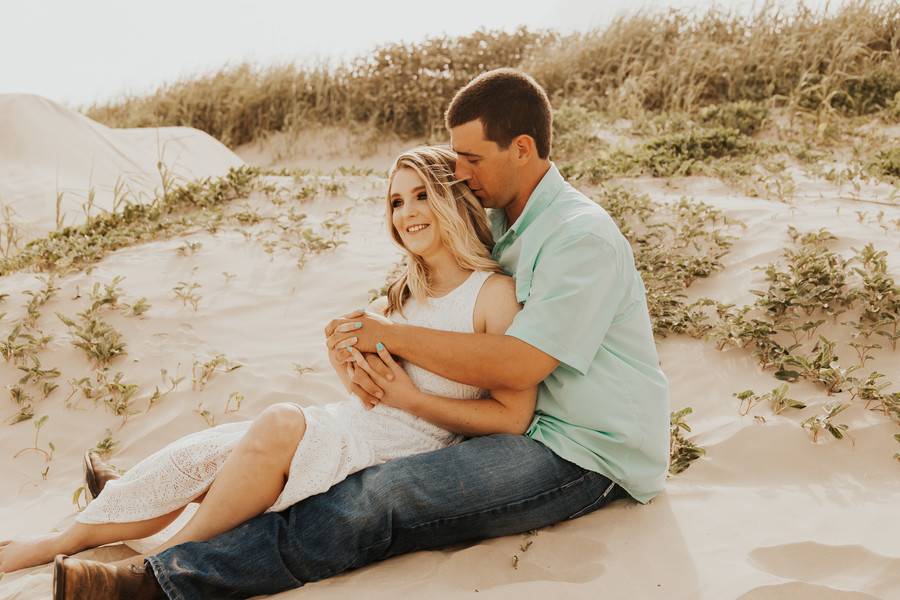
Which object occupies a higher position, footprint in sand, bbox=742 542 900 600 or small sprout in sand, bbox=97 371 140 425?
footprint in sand, bbox=742 542 900 600

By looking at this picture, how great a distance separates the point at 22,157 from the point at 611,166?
618 centimetres

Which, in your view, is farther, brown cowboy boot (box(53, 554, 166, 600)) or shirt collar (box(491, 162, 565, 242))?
shirt collar (box(491, 162, 565, 242))

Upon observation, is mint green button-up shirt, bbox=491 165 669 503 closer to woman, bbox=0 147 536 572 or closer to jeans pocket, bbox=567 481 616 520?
jeans pocket, bbox=567 481 616 520

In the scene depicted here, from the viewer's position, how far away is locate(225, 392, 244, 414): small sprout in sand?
4.17 metres

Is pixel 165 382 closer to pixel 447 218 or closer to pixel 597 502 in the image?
pixel 447 218

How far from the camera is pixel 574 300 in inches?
109

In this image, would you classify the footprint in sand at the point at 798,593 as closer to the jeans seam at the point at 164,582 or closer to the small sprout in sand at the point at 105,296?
the jeans seam at the point at 164,582

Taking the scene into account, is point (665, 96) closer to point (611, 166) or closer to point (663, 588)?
point (611, 166)

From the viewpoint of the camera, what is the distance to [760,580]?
98.9 inches

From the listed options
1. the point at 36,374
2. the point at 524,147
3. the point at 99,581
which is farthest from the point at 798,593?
the point at 36,374

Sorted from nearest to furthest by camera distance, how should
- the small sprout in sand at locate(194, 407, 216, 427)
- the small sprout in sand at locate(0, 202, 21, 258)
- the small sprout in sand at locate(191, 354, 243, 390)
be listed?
1. the small sprout in sand at locate(194, 407, 216, 427)
2. the small sprout in sand at locate(191, 354, 243, 390)
3. the small sprout in sand at locate(0, 202, 21, 258)

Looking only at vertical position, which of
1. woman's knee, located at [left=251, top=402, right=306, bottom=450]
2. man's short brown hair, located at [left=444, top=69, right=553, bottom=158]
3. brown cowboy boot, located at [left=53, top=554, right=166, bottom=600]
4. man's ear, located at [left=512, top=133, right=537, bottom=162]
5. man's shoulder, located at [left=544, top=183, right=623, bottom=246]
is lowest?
brown cowboy boot, located at [left=53, top=554, right=166, bottom=600]

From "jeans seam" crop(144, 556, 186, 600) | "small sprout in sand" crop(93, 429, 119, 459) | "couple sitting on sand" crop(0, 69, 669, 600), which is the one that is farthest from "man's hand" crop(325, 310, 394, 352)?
"small sprout in sand" crop(93, 429, 119, 459)

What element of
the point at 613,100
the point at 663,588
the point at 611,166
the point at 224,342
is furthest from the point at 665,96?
the point at 663,588
